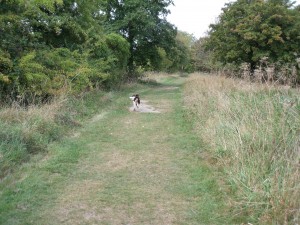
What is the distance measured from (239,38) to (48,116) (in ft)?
54.6

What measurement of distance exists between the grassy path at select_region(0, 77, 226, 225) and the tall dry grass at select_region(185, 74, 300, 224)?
0.37 metres

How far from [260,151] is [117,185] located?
2.15 m

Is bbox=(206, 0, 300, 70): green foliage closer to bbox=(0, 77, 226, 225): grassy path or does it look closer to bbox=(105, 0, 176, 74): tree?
bbox=(105, 0, 176, 74): tree

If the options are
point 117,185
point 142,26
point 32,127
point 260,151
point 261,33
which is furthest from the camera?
point 142,26

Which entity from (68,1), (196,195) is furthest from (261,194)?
(68,1)

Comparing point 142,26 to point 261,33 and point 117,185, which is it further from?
point 117,185

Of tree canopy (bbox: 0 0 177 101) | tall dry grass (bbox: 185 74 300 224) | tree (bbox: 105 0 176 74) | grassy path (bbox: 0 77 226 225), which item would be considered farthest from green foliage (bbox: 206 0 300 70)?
grassy path (bbox: 0 77 226 225)

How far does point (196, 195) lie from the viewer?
455 cm

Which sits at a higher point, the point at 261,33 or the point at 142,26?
the point at 142,26

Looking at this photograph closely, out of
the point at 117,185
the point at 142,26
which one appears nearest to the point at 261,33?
the point at 142,26

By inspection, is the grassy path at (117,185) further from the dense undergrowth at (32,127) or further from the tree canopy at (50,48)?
the tree canopy at (50,48)

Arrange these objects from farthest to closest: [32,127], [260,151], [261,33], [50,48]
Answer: [261,33]
[50,48]
[32,127]
[260,151]

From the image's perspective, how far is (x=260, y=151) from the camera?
4.67m

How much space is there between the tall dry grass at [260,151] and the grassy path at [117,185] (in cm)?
37
